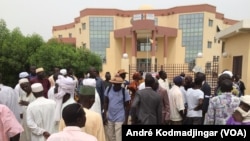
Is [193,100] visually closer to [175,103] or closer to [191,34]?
[175,103]

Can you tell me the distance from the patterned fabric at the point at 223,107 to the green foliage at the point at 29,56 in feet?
52.8

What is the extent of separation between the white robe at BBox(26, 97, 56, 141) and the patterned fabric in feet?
7.50

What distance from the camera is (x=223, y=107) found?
3572mm

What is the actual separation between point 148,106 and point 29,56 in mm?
18152

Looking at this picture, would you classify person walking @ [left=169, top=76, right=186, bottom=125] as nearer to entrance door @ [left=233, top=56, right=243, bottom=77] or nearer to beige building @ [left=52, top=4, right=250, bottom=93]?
entrance door @ [left=233, top=56, right=243, bottom=77]

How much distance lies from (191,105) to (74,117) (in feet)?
11.4

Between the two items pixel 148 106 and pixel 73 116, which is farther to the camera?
pixel 148 106

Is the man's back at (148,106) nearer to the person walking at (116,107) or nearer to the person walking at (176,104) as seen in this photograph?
the person walking at (116,107)

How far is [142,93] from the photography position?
4.14m

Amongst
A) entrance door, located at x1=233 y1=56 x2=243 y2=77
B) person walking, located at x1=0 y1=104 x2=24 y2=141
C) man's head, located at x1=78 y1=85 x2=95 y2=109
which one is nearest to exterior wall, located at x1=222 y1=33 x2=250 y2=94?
entrance door, located at x1=233 y1=56 x2=243 y2=77

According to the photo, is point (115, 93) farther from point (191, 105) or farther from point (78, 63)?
point (78, 63)

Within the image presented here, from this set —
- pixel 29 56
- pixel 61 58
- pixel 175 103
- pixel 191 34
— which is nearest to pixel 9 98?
pixel 175 103

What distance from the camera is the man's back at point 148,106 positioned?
13.5 ft

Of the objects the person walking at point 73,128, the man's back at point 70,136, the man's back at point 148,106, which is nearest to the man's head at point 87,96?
the person walking at point 73,128
